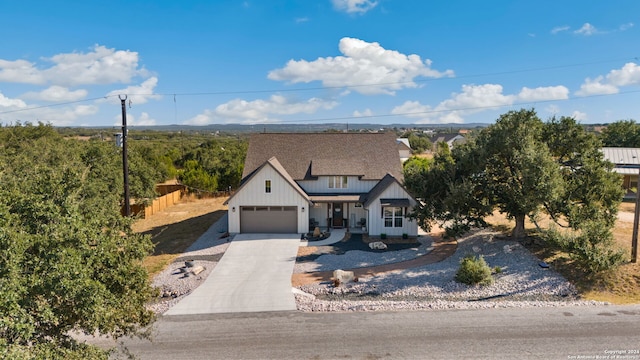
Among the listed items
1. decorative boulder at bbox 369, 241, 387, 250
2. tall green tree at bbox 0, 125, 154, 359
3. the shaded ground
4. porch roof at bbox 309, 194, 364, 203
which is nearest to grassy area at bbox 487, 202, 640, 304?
the shaded ground

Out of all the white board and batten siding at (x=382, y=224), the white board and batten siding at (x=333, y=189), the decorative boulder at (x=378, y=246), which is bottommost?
the decorative boulder at (x=378, y=246)

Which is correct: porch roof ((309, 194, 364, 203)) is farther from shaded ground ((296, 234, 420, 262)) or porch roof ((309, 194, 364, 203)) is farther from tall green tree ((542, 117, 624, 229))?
tall green tree ((542, 117, 624, 229))

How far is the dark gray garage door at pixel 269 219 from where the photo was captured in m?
28.7

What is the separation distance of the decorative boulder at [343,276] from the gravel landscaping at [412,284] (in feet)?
1.09

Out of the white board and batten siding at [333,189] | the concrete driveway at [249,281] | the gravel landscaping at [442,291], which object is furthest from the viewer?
the white board and batten siding at [333,189]

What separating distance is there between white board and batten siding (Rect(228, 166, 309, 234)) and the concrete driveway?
6.66 feet

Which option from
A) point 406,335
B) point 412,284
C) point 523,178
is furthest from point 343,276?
point 523,178

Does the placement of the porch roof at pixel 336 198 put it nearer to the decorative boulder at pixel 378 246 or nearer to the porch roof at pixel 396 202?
the porch roof at pixel 396 202

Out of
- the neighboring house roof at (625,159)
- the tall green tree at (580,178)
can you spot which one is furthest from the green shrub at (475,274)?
the neighboring house roof at (625,159)

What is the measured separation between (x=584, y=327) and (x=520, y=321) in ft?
7.08

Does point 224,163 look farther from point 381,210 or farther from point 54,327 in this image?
point 54,327

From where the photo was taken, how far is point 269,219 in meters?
28.8

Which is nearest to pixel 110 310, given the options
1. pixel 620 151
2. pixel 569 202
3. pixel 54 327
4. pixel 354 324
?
pixel 54 327

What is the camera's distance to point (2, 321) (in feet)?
21.2
